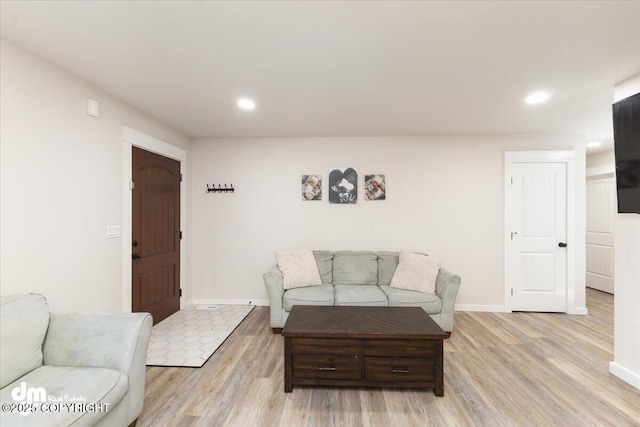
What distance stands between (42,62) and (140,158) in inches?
44.2

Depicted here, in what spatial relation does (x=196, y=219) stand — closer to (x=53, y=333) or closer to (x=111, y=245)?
(x=111, y=245)

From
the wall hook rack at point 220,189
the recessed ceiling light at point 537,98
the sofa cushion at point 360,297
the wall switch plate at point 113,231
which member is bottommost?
the sofa cushion at point 360,297

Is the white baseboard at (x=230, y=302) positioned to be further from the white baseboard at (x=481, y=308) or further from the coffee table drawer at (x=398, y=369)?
the white baseboard at (x=481, y=308)

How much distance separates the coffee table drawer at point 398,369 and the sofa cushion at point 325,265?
1.52 metres

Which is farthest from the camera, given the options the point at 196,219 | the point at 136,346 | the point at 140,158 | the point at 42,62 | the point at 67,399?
the point at 196,219

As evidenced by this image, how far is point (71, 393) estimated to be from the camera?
51.8 inches

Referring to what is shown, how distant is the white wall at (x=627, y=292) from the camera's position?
2.13 meters

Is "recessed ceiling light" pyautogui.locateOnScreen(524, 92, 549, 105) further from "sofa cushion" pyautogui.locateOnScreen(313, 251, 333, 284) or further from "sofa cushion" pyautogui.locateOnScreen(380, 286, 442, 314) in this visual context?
"sofa cushion" pyautogui.locateOnScreen(313, 251, 333, 284)

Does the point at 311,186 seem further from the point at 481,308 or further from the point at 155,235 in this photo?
the point at 481,308

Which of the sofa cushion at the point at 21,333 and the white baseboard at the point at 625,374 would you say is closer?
the sofa cushion at the point at 21,333

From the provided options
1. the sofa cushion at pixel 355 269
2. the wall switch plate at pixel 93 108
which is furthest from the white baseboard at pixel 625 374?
the wall switch plate at pixel 93 108

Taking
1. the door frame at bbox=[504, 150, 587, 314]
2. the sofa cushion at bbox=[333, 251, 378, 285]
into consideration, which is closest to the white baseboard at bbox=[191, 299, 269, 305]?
the sofa cushion at bbox=[333, 251, 378, 285]

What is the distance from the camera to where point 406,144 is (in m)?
3.86

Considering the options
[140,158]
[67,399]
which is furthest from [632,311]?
[140,158]
